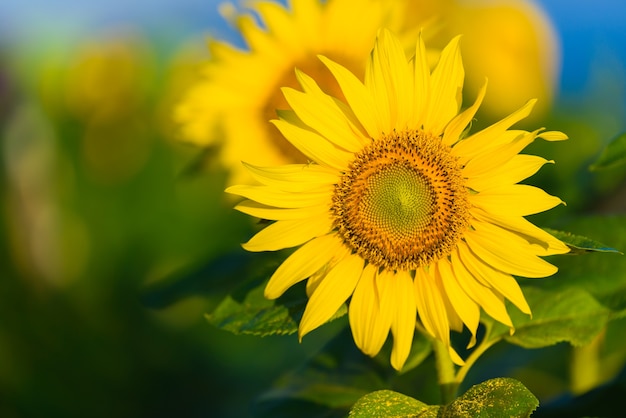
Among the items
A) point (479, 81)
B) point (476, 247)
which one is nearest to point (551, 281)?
point (476, 247)

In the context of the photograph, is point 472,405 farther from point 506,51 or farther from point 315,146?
point 506,51

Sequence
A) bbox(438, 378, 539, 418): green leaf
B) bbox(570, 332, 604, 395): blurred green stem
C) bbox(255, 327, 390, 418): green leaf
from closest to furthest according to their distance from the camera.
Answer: bbox(438, 378, 539, 418): green leaf, bbox(255, 327, 390, 418): green leaf, bbox(570, 332, 604, 395): blurred green stem

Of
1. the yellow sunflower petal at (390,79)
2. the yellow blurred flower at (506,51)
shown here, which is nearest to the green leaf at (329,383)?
the yellow sunflower petal at (390,79)

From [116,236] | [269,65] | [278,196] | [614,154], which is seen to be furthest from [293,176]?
[116,236]

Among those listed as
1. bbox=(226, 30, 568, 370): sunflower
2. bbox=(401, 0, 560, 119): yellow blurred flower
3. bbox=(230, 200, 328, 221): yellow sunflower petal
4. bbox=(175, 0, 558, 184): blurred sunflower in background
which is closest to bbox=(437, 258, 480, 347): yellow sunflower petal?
bbox=(226, 30, 568, 370): sunflower

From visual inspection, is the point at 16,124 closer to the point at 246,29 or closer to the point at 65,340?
the point at 65,340

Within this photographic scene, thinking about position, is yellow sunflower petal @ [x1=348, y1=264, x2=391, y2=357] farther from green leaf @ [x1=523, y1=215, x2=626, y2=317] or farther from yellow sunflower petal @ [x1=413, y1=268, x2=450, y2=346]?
green leaf @ [x1=523, y1=215, x2=626, y2=317]
